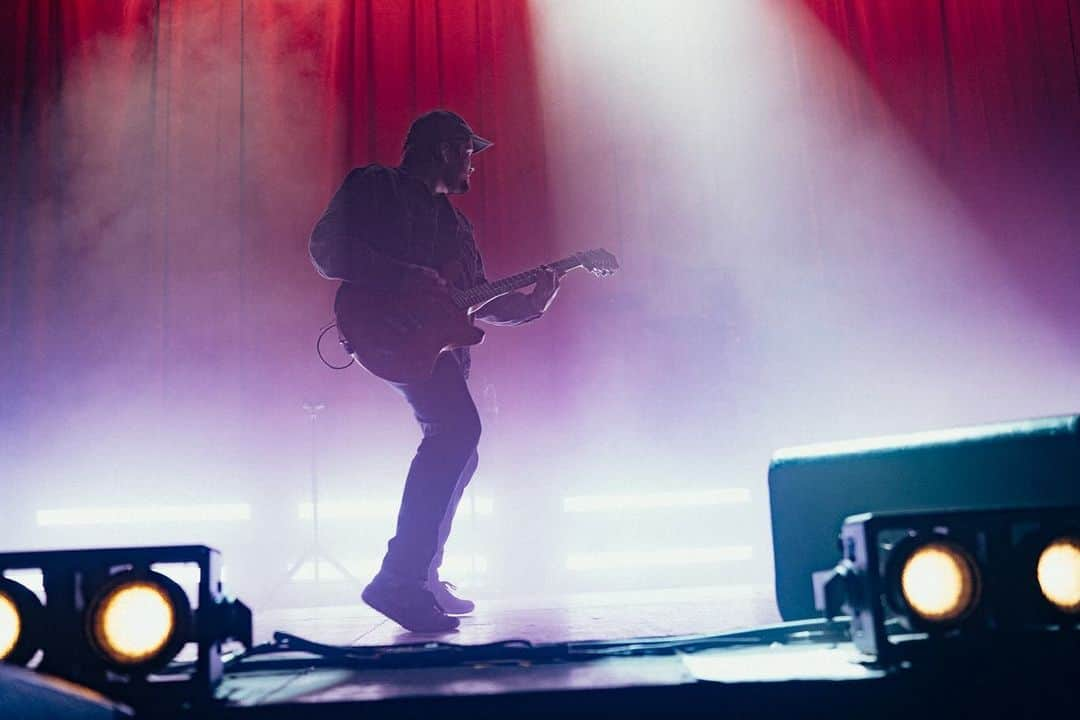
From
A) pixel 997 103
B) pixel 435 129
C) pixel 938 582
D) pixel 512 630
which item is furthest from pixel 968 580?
pixel 997 103

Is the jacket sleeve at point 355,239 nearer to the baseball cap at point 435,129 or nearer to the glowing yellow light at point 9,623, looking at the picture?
the baseball cap at point 435,129

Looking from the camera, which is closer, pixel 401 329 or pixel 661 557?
pixel 401 329

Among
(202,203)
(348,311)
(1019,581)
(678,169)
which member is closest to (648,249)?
(678,169)

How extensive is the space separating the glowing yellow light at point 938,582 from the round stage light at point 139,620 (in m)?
0.97

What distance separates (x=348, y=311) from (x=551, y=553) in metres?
2.64

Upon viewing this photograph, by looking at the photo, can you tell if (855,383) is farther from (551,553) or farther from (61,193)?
(61,193)

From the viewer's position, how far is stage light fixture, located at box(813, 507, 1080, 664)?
1144 mm

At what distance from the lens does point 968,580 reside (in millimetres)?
1166

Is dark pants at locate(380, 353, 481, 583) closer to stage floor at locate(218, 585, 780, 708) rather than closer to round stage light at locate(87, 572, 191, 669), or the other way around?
stage floor at locate(218, 585, 780, 708)

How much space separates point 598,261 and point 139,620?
2211 mm

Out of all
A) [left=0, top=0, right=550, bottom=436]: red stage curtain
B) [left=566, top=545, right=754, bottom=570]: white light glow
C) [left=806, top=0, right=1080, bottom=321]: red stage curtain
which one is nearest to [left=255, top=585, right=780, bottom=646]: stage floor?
[left=566, top=545, right=754, bottom=570]: white light glow

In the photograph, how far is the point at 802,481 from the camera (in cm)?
165

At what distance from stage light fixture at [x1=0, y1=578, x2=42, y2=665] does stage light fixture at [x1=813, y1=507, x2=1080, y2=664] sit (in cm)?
111

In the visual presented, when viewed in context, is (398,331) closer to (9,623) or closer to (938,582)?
(9,623)
